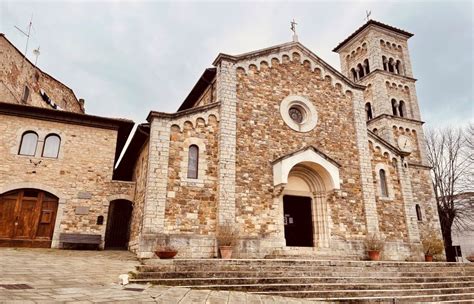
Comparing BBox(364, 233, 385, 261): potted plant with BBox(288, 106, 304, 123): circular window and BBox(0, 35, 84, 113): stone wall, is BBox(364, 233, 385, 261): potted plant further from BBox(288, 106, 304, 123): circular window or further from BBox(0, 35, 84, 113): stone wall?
BBox(0, 35, 84, 113): stone wall

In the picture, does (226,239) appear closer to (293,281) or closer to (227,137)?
(293,281)

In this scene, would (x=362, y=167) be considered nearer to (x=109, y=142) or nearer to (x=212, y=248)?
(x=212, y=248)

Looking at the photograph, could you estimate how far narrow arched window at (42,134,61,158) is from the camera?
595 inches

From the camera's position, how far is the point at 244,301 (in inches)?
259

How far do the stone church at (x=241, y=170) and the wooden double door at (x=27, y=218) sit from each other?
0.06 metres

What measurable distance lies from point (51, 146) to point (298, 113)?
1187 centimetres

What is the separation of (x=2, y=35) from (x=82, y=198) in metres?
11.5

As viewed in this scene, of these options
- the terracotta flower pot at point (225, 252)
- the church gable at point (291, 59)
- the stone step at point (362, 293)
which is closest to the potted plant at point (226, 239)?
the terracotta flower pot at point (225, 252)

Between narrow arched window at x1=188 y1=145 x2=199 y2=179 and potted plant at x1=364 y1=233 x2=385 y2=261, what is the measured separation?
26.5 feet

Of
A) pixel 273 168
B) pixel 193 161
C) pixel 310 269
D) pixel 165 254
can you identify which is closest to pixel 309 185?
pixel 273 168

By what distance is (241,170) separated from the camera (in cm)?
1353

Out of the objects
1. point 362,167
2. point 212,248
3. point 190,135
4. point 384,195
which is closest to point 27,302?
point 212,248

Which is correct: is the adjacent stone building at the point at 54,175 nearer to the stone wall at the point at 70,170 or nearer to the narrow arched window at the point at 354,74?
the stone wall at the point at 70,170

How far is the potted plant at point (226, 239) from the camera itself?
11461 mm
